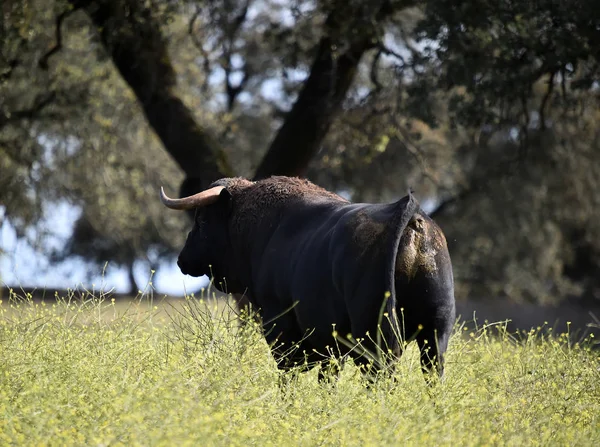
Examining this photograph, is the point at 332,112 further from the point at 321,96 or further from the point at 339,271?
the point at 339,271

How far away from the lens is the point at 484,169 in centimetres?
2853

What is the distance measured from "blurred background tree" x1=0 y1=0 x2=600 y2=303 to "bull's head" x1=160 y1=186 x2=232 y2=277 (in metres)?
4.72

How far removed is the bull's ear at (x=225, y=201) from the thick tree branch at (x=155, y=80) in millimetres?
5449

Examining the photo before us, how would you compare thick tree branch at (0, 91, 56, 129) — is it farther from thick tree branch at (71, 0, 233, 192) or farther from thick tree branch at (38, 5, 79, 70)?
thick tree branch at (71, 0, 233, 192)

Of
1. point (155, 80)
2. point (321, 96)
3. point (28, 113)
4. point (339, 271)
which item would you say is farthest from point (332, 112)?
point (339, 271)

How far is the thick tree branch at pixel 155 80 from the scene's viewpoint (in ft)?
48.3

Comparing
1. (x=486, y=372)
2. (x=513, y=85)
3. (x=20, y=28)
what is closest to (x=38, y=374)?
(x=486, y=372)

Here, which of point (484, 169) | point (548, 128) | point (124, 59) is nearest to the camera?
point (124, 59)

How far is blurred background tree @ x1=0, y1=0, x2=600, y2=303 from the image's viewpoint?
13031mm

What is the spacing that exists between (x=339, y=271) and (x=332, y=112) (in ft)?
26.5

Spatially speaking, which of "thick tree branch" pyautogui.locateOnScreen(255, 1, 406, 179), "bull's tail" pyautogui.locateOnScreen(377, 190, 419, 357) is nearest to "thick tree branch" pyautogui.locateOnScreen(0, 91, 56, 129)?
"thick tree branch" pyautogui.locateOnScreen(255, 1, 406, 179)

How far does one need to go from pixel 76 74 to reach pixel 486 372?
Answer: 14366 mm

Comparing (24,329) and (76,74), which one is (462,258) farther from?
(24,329)

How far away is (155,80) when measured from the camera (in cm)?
1531
